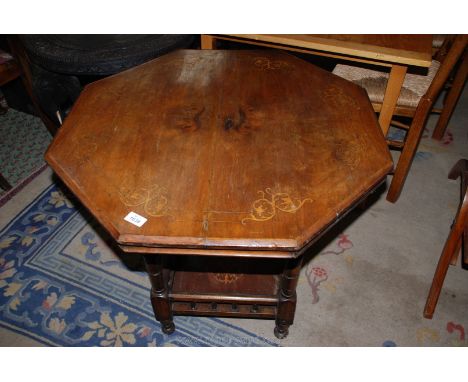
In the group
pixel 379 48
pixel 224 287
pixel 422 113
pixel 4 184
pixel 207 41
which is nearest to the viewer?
pixel 224 287

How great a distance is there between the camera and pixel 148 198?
4.09 feet

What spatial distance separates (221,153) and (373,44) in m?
1.07

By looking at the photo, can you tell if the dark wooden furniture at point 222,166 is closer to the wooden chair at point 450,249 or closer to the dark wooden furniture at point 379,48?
the dark wooden furniture at point 379,48

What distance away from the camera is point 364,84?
217cm

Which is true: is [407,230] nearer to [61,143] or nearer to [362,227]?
[362,227]

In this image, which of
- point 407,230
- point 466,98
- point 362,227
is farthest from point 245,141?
point 466,98

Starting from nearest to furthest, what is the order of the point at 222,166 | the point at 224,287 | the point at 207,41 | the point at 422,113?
the point at 222,166 < the point at 224,287 < the point at 422,113 < the point at 207,41

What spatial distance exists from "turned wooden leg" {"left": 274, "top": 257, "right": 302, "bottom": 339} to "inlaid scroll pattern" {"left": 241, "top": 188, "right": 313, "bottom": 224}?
277 mm

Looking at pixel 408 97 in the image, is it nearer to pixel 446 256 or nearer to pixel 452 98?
pixel 452 98

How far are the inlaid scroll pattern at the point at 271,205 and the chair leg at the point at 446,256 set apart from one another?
0.86 metres

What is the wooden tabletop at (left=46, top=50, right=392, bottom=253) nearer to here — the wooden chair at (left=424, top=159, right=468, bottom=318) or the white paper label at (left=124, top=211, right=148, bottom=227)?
the white paper label at (left=124, top=211, right=148, bottom=227)

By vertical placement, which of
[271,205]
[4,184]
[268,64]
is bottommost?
[4,184]

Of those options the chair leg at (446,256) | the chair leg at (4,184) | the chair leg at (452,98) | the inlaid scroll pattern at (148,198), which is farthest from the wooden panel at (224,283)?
the chair leg at (452,98)

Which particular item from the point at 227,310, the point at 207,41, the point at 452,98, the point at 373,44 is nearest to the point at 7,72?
the point at 207,41
